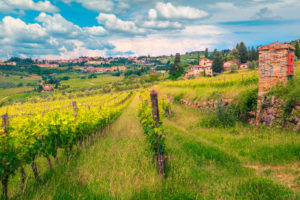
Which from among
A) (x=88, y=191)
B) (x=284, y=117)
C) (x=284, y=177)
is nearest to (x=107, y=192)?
(x=88, y=191)

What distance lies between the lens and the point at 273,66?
7.22 m

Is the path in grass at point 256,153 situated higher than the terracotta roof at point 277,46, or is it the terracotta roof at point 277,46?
the terracotta roof at point 277,46

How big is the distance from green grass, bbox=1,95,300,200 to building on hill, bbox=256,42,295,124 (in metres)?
2.00

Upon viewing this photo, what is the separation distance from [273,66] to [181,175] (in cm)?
623

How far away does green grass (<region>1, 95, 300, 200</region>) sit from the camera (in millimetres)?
3377

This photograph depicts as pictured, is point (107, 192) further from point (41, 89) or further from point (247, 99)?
point (41, 89)

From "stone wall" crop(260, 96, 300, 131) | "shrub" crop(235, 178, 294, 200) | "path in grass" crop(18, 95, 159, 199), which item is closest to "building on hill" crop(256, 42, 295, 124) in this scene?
"stone wall" crop(260, 96, 300, 131)

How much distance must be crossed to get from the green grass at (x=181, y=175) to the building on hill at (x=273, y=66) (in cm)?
200

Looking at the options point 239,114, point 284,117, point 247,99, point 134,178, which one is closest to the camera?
point 134,178

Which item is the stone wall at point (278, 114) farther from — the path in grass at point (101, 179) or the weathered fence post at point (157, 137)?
the path in grass at point (101, 179)

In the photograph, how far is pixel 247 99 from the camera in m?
8.30

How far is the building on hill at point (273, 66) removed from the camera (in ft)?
23.0

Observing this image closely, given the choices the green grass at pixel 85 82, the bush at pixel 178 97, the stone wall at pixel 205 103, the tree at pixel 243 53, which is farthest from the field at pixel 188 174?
the green grass at pixel 85 82

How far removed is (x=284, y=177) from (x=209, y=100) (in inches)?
355
